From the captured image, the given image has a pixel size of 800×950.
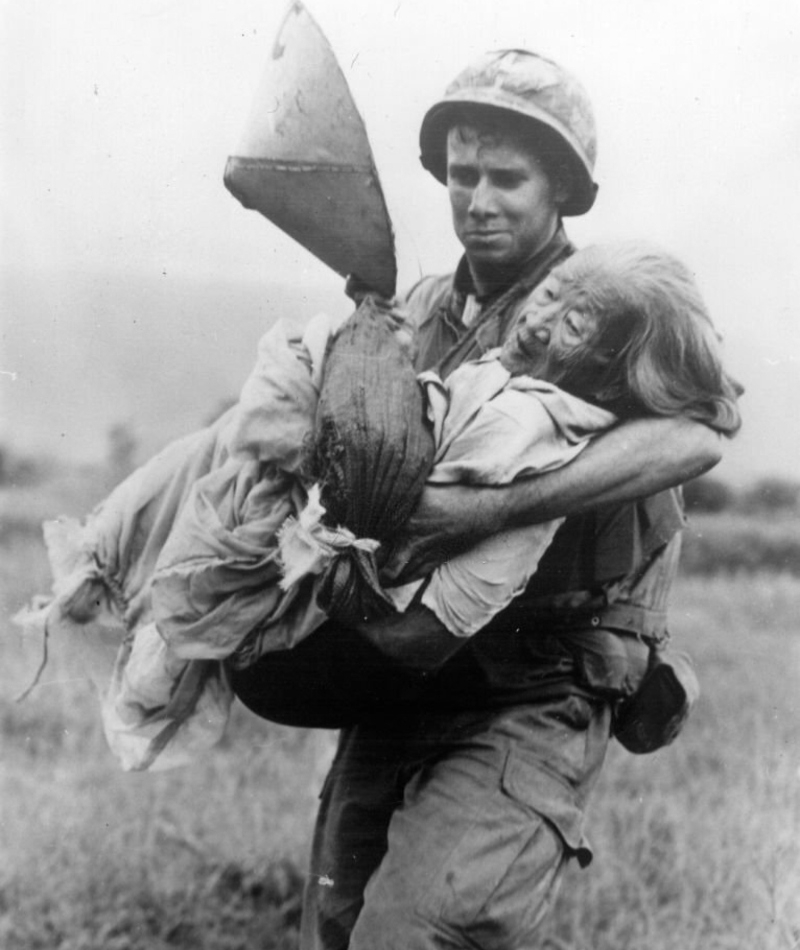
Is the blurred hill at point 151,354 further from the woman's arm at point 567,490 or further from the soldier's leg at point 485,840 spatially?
the soldier's leg at point 485,840

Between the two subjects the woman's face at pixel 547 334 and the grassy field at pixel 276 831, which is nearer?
the woman's face at pixel 547 334

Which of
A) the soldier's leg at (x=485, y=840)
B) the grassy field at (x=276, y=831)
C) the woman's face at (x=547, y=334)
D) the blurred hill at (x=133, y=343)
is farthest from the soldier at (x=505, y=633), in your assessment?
the grassy field at (x=276, y=831)

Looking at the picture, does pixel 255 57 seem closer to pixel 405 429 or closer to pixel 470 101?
pixel 470 101

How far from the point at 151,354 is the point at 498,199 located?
3.85 feet

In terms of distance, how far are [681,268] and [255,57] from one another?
108cm

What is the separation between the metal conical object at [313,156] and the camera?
8.41ft

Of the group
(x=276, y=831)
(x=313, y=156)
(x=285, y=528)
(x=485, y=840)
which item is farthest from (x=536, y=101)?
(x=276, y=831)

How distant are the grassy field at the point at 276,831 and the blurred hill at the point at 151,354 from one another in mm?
772

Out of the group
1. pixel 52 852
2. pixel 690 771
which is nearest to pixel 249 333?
pixel 52 852

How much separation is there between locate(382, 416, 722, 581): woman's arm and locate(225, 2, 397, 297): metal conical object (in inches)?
18.5

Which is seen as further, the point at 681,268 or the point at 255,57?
the point at 255,57

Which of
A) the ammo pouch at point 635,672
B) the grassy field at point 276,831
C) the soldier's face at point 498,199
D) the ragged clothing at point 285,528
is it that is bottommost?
the grassy field at point 276,831

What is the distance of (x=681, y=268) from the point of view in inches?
101

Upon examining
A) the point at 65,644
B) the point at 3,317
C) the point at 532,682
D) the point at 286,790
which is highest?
the point at 3,317
